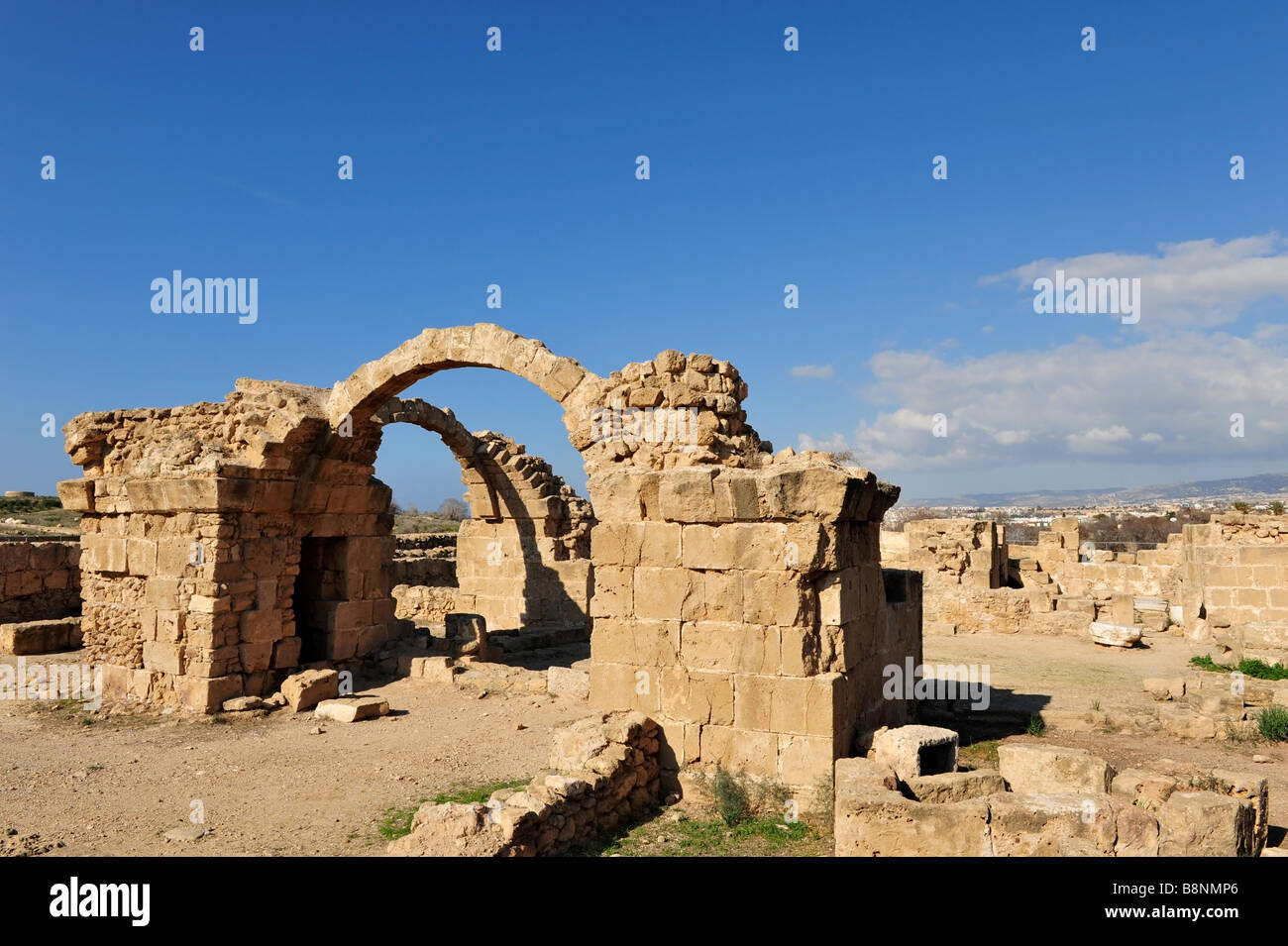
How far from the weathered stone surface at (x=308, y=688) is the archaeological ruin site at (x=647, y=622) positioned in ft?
0.11

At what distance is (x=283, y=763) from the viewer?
288 inches

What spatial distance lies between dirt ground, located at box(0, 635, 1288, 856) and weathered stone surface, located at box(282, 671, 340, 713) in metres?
0.21

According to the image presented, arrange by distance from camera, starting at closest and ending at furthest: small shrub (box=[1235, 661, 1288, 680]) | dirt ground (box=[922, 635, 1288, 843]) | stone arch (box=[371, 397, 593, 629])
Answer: dirt ground (box=[922, 635, 1288, 843]) < small shrub (box=[1235, 661, 1288, 680]) < stone arch (box=[371, 397, 593, 629])

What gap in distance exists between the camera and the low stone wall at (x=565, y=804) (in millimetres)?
4535

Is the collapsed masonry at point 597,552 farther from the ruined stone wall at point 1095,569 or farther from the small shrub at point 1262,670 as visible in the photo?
the ruined stone wall at point 1095,569

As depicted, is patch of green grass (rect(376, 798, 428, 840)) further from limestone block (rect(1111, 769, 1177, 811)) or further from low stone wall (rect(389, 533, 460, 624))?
low stone wall (rect(389, 533, 460, 624))

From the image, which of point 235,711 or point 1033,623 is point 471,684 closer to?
point 235,711

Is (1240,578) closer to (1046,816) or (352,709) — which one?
(1046,816)

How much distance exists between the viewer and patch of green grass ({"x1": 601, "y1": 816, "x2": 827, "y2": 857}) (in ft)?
17.0

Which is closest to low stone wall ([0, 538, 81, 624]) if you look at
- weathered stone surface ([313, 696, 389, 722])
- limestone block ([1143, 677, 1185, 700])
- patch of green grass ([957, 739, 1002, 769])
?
weathered stone surface ([313, 696, 389, 722])

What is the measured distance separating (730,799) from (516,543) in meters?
10.3

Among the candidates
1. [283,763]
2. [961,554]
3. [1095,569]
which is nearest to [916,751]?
[283,763]

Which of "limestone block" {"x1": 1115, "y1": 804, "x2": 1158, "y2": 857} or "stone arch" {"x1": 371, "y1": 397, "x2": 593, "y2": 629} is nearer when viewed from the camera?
"limestone block" {"x1": 1115, "y1": 804, "x2": 1158, "y2": 857}
